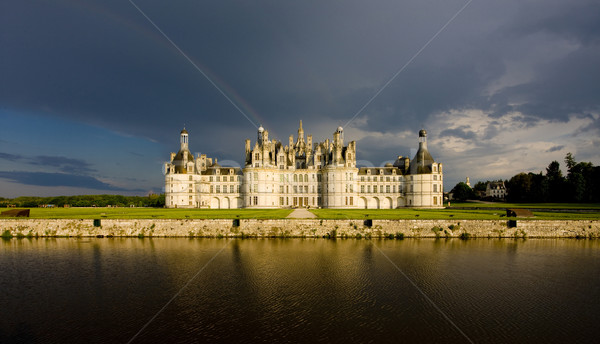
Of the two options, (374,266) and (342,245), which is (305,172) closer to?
(342,245)

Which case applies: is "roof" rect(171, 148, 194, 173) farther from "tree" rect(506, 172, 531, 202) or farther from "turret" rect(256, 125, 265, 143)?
"tree" rect(506, 172, 531, 202)

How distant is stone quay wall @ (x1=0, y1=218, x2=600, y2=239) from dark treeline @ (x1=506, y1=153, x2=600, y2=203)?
56345 millimetres

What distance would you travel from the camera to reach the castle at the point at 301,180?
69188mm

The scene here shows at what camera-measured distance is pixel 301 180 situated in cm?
7244

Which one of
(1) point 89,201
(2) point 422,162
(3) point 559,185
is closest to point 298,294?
(2) point 422,162

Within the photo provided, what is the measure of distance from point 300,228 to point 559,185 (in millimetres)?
83619

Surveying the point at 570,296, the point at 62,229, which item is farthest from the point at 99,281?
the point at 570,296

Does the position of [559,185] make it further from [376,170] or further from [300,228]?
[300,228]

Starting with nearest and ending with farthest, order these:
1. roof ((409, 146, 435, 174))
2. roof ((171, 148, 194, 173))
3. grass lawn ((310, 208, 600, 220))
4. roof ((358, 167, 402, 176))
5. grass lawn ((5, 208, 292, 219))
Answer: grass lawn ((310, 208, 600, 220)) < grass lawn ((5, 208, 292, 219)) < roof ((171, 148, 194, 173)) < roof ((409, 146, 435, 174)) < roof ((358, 167, 402, 176))

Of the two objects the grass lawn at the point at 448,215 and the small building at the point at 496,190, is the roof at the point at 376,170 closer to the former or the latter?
the grass lawn at the point at 448,215

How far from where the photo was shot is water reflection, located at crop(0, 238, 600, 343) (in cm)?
1357

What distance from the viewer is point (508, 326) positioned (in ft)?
46.6

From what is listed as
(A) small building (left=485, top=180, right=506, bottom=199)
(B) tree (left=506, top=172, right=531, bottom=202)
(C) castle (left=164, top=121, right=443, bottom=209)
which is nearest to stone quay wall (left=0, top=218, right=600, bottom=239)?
(C) castle (left=164, top=121, right=443, bottom=209)

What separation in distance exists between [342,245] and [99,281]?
1987 cm
